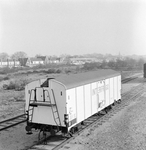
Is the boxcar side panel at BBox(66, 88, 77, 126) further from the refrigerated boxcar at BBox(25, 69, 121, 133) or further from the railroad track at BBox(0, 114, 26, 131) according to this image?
the railroad track at BBox(0, 114, 26, 131)

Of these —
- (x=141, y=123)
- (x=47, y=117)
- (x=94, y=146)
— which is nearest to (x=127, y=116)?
(x=141, y=123)

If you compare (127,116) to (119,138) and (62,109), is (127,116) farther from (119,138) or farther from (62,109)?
(62,109)

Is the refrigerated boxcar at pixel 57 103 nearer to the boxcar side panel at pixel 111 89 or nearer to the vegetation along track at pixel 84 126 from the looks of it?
the vegetation along track at pixel 84 126

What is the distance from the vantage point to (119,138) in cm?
1073

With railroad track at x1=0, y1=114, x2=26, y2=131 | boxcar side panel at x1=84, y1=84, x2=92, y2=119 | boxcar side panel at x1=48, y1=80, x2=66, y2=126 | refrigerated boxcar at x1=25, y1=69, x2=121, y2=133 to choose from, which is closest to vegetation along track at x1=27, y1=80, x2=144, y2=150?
refrigerated boxcar at x1=25, y1=69, x2=121, y2=133

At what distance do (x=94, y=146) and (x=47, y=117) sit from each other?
99.5 inches

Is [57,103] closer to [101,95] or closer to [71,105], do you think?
[71,105]

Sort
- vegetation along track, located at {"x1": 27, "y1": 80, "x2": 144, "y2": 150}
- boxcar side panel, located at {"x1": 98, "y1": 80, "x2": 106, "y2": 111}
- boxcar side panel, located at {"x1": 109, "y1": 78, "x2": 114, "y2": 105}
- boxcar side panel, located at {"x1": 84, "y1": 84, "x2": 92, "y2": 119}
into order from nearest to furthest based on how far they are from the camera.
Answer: vegetation along track, located at {"x1": 27, "y1": 80, "x2": 144, "y2": 150}
boxcar side panel, located at {"x1": 84, "y1": 84, "x2": 92, "y2": 119}
boxcar side panel, located at {"x1": 98, "y1": 80, "x2": 106, "y2": 111}
boxcar side panel, located at {"x1": 109, "y1": 78, "x2": 114, "y2": 105}

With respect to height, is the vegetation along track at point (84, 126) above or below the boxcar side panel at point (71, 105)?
below

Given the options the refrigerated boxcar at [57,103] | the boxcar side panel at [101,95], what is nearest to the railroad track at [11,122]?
the refrigerated boxcar at [57,103]

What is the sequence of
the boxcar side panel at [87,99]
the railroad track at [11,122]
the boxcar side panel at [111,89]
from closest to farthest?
1. the boxcar side panel at [87,99]
2. the railroad track at [11,122]
3. the boxcar side panel at [111,89]

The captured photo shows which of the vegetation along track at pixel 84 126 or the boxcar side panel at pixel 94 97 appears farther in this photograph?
the boxcar side panel at pixel 94 97

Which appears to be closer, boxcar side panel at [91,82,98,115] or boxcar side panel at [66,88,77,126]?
boxcar side panel at [66,88,77,126]

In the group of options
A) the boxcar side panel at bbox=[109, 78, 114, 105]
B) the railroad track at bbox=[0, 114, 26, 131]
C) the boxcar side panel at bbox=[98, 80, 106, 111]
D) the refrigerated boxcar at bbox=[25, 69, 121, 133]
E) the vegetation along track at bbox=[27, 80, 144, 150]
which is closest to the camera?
the vegetation along track at bbox=[27, 80, 144, 150]
